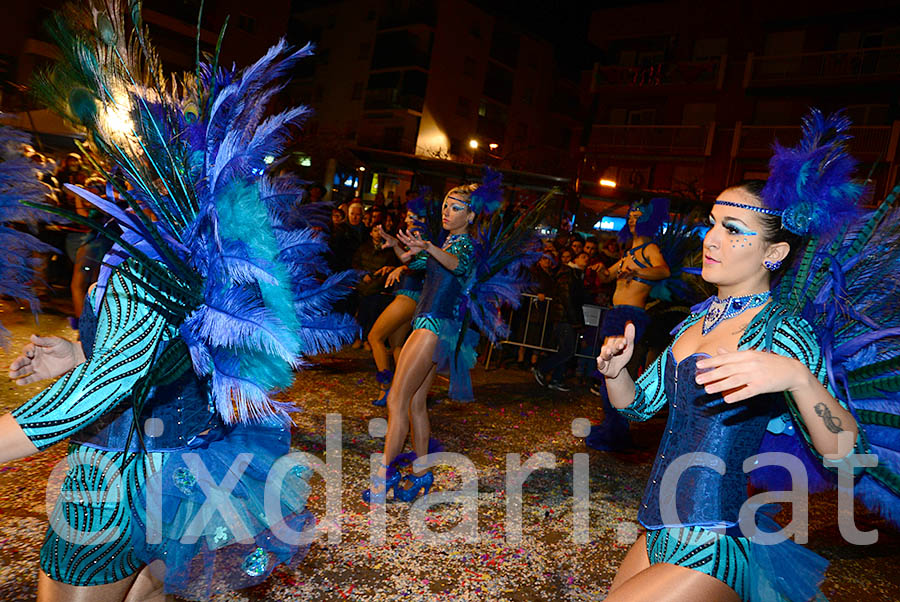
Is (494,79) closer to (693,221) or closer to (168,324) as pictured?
(693,221)

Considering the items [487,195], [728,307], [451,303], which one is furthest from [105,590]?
[487,195]

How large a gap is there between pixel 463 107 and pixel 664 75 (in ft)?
47.7

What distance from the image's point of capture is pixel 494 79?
3934 cm

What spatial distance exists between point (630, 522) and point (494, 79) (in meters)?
38.3

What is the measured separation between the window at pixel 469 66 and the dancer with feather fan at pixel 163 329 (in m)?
38.6

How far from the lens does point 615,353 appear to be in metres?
2.11

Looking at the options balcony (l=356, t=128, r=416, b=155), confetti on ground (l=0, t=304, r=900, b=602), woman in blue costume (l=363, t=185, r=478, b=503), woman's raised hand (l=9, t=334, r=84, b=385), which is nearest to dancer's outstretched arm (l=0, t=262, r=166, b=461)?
woman's raised hand (l=9, t=334, r=84, b=385)

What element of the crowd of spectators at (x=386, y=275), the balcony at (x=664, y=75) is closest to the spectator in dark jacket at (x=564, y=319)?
the crowd of spectators at (x=386, y=275)

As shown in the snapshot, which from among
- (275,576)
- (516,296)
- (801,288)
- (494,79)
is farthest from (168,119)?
(494,79)

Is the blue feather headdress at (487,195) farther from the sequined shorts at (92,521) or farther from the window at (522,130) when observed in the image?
the window at (522,130)

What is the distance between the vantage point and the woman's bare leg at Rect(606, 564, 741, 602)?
67.2 inches

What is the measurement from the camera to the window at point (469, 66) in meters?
37.9

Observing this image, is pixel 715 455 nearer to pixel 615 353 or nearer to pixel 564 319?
pixel 615 353

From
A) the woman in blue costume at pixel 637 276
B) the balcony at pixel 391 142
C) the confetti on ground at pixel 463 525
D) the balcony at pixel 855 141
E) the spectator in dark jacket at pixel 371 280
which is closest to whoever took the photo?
the confetti on ground at pixel 463 525
